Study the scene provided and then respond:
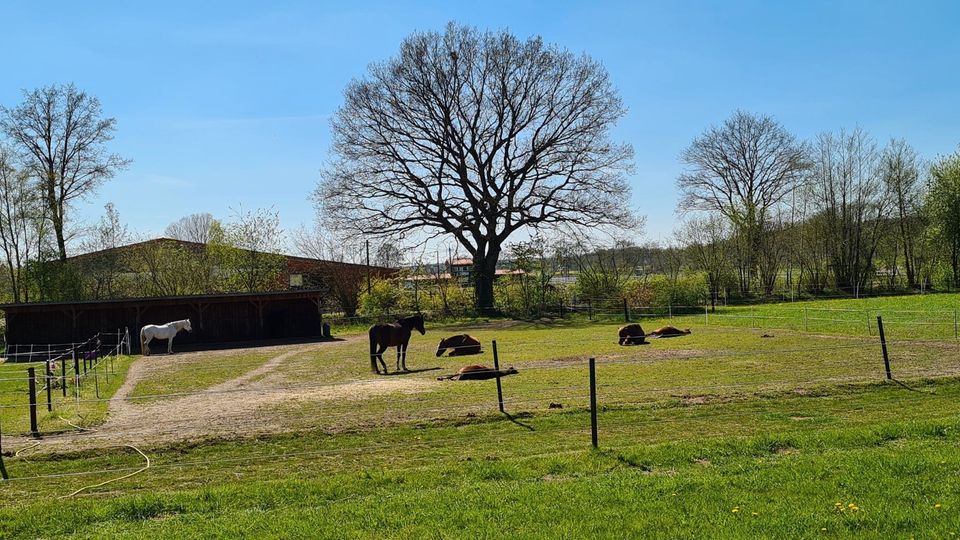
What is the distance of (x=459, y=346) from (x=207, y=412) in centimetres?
1135

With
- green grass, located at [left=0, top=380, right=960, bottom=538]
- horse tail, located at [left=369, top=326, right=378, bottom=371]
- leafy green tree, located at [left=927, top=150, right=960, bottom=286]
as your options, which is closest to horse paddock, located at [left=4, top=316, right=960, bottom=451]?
horse tail, located at [left=369, top=326, right=378, bottom=371]

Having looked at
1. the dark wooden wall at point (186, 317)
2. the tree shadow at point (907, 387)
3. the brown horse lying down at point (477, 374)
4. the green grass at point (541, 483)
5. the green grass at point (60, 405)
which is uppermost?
the dark wooden wall at point (186, 317)

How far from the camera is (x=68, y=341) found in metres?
30.6

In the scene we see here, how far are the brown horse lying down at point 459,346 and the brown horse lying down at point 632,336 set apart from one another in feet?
16.1

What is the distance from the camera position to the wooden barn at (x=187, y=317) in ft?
99.3

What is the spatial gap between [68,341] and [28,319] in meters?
1.96

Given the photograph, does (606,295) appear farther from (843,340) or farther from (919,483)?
(919,483)

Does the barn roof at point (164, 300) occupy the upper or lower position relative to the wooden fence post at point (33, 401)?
upper

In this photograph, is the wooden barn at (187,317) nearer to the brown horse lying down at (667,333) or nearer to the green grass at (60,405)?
the green grass at (60,405)

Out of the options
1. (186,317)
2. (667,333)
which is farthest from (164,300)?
(667,333)

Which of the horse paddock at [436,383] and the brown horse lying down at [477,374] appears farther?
the brown horse lying down at [477,374]

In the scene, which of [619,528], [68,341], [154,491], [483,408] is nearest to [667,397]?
[483,408]

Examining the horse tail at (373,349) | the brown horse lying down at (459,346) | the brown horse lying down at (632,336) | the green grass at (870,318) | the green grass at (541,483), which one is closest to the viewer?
the green grass at (541,483)

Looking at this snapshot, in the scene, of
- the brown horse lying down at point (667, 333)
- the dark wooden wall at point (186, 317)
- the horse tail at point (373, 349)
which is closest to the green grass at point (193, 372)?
the horse tail at point (373, 349)
